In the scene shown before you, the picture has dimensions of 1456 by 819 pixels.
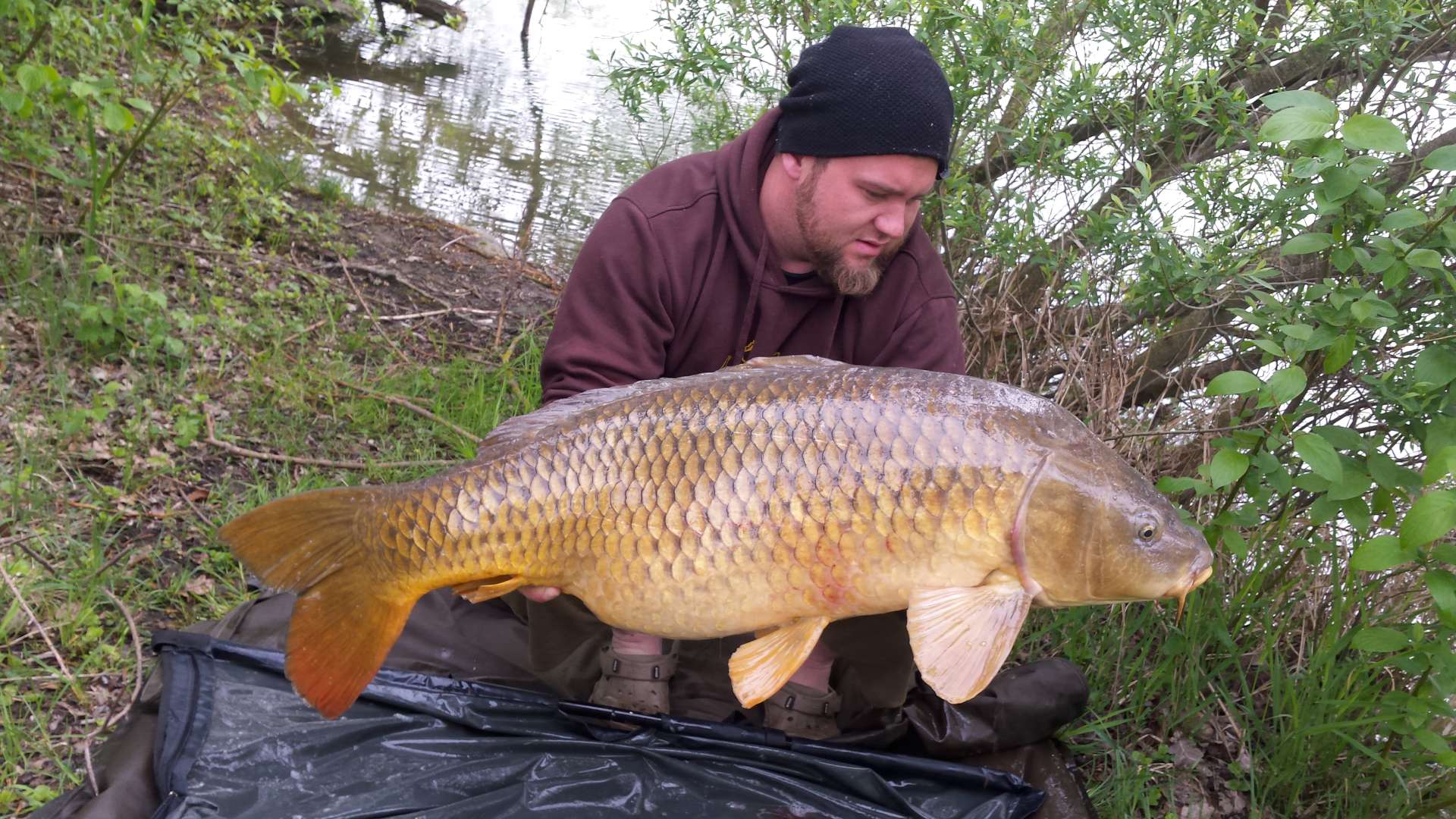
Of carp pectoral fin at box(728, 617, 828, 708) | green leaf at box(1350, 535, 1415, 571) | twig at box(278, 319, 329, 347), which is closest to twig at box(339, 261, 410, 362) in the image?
twig at box(278, 319, 329, 347)

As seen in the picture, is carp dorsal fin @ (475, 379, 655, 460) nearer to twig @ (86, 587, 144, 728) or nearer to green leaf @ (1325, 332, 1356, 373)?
twig @ (86, 587, 144, 728)

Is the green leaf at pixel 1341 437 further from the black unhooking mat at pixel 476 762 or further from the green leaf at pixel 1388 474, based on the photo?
the black unhooking mat at pixel 476 762

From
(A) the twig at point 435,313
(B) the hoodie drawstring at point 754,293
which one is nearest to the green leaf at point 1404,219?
(B) the hoodie drawstring at point 754,293

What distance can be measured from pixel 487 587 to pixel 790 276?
0.90 metres

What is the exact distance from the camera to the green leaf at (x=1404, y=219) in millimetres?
1412

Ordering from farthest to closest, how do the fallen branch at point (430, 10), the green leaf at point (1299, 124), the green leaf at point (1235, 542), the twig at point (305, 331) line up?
the fallen branch at point (430, 10) < the twig at point (305, 331) < the green leaf at point (1235, 542) < the green leaf at point (1299, 124)

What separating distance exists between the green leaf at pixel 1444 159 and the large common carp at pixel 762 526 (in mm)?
556

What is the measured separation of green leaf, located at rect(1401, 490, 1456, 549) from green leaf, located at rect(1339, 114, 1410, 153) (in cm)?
45

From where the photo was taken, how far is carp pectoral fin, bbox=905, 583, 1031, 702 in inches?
51.1

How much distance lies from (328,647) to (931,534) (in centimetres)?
88

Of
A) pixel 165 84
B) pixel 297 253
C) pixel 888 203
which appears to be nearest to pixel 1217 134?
pixel 888 203

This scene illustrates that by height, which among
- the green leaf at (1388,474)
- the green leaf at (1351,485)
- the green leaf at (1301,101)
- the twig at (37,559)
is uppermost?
the green leaf at (1301,101)

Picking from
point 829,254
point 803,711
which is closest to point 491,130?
point 829,254

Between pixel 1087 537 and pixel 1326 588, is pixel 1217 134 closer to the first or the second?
pixel 1326 588
